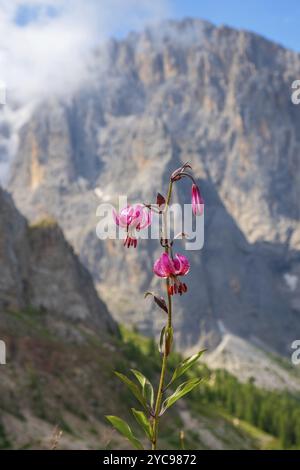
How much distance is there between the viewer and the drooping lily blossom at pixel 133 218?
4152 millimetres

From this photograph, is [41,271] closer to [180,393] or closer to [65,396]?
[65,396]

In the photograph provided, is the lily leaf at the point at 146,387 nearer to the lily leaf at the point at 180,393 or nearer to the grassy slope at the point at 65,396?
the lily leaf at the point at 180,393

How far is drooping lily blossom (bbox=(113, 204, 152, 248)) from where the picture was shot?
415 centimetres

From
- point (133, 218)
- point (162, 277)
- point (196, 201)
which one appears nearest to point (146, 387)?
point (162, 277)

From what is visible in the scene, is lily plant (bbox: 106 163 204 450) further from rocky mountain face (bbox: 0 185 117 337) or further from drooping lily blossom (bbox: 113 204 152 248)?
rocky mountain face (bbox: 0 185 117 337)

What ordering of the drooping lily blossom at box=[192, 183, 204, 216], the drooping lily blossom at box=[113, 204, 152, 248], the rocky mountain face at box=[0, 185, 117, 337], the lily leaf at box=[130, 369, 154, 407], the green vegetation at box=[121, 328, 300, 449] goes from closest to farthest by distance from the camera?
the drooping lily blossom at box=[192, 183, 204, 216]
the drooping lily blossom at box=[113, 204, 152, 248]
the lily leaf at box=[130, 369, 154, 407]
the rocky mountain face at box=[0, 185, 117, 337]
the green vegetation at box=[121, 328, 300, 449]

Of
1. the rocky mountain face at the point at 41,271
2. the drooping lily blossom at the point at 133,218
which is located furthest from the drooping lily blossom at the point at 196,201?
the rocky mountain face at the point at 41,271

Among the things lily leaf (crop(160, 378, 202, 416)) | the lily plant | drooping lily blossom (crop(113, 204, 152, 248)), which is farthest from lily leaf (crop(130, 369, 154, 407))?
drooping lily blossom (crop(113, 204, 152, 248))

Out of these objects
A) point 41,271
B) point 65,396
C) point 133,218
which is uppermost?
point 133,218

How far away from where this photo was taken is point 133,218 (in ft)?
13.7

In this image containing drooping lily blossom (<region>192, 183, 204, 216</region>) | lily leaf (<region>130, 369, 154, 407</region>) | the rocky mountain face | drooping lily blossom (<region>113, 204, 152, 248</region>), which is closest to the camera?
drooping lily blossom (<region>192, 183, 204, 216</region>)

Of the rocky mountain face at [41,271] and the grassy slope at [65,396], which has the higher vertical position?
the rocky mountain face at [41,271]
